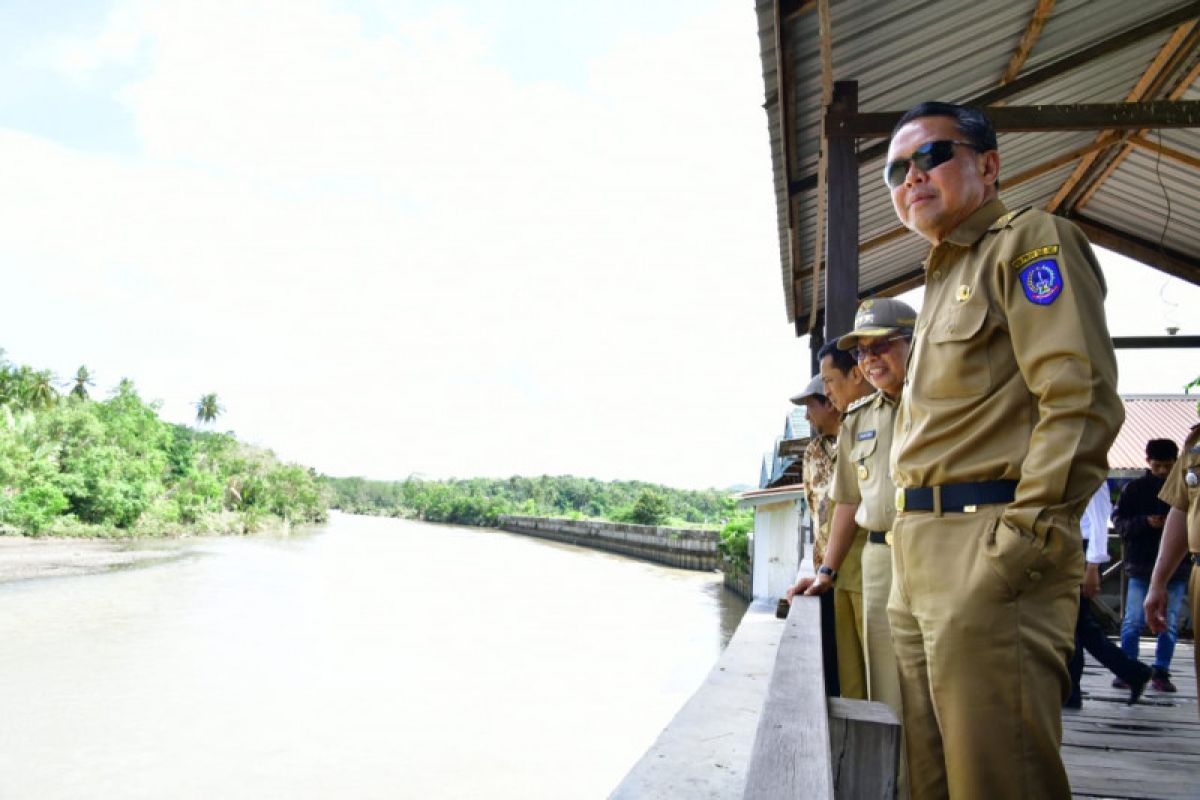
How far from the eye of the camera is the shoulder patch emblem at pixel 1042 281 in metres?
1.15

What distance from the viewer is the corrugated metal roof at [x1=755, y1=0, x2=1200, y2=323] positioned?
10.1ft

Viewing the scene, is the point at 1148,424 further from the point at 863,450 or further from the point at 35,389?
the point at 35,389

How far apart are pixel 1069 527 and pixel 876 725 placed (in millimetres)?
426

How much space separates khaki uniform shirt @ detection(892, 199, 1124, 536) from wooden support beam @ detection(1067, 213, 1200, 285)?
5556 mm

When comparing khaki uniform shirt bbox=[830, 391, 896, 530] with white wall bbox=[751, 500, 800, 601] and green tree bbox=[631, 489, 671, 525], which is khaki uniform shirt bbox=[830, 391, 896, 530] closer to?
white wall bbox=[751, 500, 800, 601]

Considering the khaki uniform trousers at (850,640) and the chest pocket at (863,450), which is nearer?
the chest pocket at (863,450)

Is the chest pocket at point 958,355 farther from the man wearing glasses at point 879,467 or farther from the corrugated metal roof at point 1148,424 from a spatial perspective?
the corrugated metal roof at point 1148,424

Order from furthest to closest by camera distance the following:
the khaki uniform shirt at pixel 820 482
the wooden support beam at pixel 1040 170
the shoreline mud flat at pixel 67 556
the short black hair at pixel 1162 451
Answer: the shoreline mud flat at pixel 67 556, the wooden support beam at pixel 1040 170, the short black hair at pixel 1162 451, the khaki uniform shirt at pixel 820 482

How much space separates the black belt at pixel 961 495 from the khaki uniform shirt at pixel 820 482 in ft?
4.76

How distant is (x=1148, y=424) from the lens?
1264 centimetres

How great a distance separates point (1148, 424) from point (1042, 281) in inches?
554

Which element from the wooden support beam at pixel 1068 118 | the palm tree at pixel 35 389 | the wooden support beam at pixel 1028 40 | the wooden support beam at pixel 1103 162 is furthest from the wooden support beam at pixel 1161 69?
the palm tree at pixel 35 389

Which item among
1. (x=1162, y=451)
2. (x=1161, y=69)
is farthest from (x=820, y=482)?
(x=1161, y=69)

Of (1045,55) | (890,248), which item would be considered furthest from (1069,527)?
(890,248)
